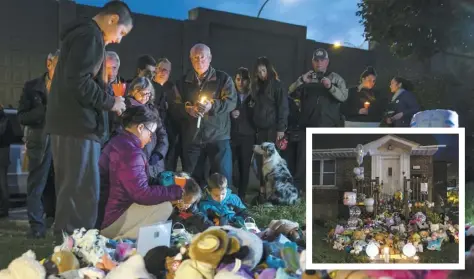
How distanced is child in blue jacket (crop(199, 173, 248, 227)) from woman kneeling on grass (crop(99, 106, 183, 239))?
0.74 feet

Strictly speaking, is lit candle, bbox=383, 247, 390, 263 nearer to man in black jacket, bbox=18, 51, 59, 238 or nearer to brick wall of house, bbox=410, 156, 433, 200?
brick wall of house, bbox=410, 156, 433, 200

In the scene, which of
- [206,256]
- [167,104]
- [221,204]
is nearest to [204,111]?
[167,104]

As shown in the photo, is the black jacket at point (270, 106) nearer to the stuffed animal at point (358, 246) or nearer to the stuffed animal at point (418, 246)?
the stuffed animal at point (358, 246)

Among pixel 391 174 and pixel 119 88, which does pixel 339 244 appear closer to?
pixel 391 174

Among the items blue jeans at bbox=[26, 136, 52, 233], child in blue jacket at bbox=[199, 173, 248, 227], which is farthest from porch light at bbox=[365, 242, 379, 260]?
blue jeans at bbox=[26, 136, 52, 233]

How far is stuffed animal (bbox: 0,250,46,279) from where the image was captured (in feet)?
6.72

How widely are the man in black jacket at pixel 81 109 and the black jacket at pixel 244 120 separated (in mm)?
568

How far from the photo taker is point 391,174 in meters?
1.96

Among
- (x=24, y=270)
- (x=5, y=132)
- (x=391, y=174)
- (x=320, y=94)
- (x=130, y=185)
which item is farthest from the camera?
(x=5, y=132)

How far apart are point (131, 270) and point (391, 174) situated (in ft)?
3.49

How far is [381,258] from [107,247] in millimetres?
1119

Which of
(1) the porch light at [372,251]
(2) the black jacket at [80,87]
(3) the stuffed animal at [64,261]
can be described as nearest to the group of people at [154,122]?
(2) the black jacket at [80,87]

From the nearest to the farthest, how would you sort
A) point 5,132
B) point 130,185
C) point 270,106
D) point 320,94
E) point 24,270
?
point 24,270 → point 130,185 → point 320,94 → point 270,106 → point 5,132

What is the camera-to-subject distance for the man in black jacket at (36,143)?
7.31 feet
